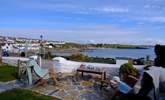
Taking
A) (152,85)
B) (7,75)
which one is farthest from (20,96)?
(7,75)

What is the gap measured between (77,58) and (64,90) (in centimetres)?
1340

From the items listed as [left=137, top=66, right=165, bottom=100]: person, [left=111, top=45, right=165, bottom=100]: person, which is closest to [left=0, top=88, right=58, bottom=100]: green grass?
[left=111, top=45, right=165, bottom=100]: person

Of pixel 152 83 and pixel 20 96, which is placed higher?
pixel 152 83

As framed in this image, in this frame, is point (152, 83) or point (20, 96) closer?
point (152, 83)

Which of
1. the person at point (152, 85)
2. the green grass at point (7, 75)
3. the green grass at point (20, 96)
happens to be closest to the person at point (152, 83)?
the person at point (152, 85)

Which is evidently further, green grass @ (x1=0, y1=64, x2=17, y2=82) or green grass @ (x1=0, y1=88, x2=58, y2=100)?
green grass @ (x1=0, y1=64, x2=17, y2=82)

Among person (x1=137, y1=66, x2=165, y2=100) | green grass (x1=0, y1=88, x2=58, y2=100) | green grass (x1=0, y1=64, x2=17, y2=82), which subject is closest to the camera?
person (x1=137, y1=66, x2=165, y2=100)

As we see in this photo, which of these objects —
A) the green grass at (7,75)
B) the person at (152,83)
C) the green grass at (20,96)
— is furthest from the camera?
the green grass at (7,75)

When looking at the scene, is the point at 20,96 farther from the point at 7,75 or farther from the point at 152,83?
the point at 7,75

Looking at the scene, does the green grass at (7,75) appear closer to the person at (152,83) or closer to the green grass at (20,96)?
the green grass at (20,96)

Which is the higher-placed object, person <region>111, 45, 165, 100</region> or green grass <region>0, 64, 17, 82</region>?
person <region>111, 45, 165, 100</region>

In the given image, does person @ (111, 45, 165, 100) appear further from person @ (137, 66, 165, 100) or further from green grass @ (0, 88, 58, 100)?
green grass @ (0, 88, 58, 100)

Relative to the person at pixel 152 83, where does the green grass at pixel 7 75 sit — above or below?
below

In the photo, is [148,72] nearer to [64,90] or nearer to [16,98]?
[16,98]
